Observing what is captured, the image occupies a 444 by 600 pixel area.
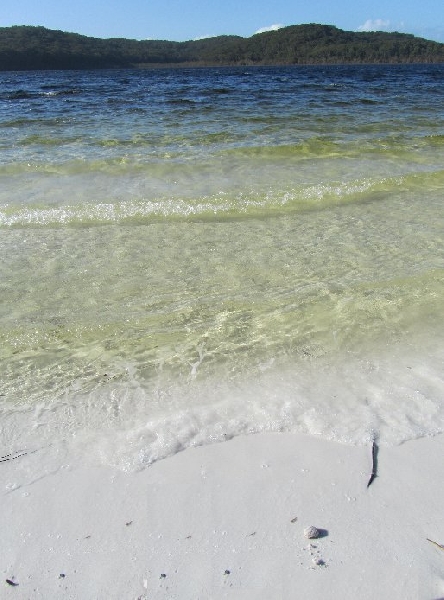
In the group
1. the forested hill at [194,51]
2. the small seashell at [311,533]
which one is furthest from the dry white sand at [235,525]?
the forested hill at [194,51]

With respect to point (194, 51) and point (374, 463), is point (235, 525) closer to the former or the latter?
point (374, 463)

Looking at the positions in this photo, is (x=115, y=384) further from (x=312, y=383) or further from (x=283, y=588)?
(x=283, y=588)

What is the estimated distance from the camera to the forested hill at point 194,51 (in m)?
102

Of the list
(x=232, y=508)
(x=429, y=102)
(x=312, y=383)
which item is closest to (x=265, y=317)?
(x=312, y=383)

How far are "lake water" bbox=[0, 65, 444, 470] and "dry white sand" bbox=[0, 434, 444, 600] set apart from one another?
158 millimetres

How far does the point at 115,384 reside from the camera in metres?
3.00

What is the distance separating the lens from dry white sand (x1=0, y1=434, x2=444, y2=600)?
188cm

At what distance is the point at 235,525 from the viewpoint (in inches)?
82.8

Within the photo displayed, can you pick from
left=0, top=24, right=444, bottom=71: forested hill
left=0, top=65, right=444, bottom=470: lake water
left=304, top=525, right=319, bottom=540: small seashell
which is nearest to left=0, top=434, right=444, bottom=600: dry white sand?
left=304, top=525, right=319, bottom=540: small seashell

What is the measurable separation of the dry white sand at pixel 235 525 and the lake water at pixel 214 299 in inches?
6.2

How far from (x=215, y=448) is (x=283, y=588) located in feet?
2.54

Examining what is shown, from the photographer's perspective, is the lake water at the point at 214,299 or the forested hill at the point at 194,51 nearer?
the lake water at the point at 214,299

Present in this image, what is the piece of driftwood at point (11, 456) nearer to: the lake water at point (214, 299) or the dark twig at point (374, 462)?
the lake water at point (214, 299)

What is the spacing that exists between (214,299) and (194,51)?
151 m
